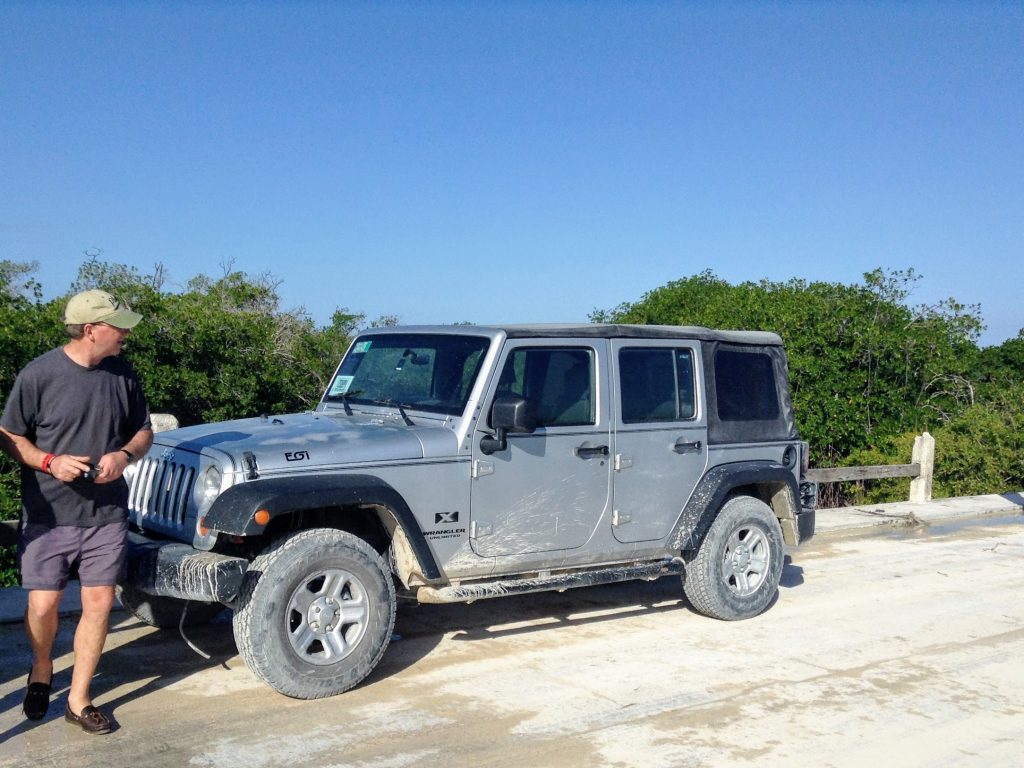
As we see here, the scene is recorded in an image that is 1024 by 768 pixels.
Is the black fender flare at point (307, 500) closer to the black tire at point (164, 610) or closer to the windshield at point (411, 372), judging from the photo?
the windshield at point (411, 372)

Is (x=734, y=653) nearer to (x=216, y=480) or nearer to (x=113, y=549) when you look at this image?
(x=216, y=480)

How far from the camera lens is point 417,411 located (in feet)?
20.7

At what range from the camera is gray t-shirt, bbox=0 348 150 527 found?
471cm

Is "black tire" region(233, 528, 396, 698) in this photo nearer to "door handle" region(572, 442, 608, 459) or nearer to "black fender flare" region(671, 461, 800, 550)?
"door handle" region(572, 442, 608, 459)

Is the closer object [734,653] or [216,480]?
[216,480]

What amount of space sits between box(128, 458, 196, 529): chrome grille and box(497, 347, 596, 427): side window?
6.03 feet

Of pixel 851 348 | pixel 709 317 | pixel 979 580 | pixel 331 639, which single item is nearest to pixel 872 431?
pixel 851 348

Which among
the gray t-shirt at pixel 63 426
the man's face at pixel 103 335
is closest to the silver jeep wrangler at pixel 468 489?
the gray t-shirt at pixel 63 426

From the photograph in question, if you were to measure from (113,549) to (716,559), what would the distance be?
402 centimetres

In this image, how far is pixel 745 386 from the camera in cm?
760

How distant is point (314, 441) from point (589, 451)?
1.78 m

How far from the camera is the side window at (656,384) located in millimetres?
6801

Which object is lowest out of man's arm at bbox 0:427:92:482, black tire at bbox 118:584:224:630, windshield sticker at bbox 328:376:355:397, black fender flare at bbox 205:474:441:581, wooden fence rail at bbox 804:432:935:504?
black tire at bbox 118:584:224:630

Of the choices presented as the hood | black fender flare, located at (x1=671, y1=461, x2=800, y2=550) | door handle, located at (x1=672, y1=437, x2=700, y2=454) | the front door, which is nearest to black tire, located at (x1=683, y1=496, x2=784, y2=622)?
black fender flare, located at (x1=671, y1=461, x2=800, y2=550)
